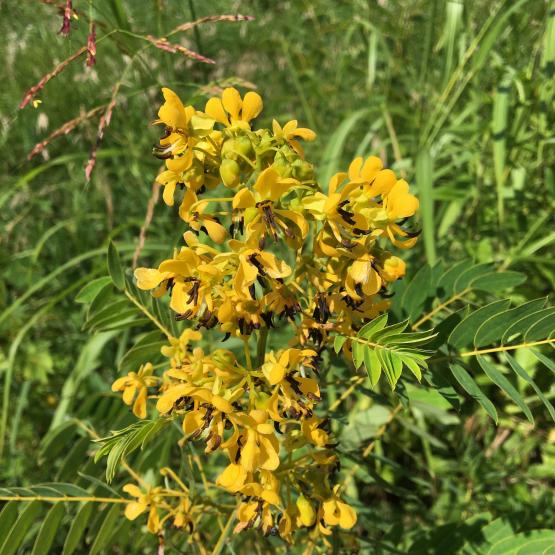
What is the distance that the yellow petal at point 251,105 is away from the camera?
1111 mm

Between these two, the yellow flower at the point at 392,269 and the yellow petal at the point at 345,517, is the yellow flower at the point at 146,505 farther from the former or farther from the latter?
the yellow flower at the point at 392,269

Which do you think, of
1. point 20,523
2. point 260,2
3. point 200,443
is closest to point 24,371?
point 200,443

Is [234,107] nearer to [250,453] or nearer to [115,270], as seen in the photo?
[115,270]

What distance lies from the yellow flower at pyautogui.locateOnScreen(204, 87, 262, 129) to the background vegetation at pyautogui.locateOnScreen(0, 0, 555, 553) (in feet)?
1.82

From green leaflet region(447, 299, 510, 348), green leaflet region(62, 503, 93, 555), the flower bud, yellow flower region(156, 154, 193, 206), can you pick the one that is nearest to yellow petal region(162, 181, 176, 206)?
yellow flower region(156, 154, 193, 206)

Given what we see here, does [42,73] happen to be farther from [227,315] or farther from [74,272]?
[227,315]

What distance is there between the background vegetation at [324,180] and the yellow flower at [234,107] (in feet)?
1.82

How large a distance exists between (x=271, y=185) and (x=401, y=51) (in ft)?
7.82

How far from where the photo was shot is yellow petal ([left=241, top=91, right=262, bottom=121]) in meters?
1.11

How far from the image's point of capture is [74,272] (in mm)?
2914

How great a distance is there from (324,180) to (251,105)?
1.28 metres

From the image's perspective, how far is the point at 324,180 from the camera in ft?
7.80

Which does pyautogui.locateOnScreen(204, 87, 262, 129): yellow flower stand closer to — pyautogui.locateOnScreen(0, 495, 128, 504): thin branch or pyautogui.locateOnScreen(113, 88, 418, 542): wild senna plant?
pyautogui.locateOnScreen(113, 88, 418, 542): wild senna plant

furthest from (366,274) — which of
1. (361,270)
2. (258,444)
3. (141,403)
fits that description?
(141,403)
